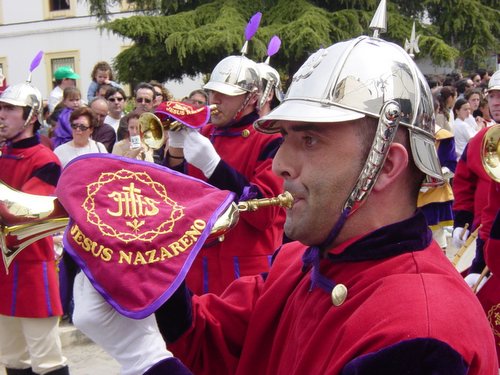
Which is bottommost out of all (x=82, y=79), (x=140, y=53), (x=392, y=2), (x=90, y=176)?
(x=82, y=79)

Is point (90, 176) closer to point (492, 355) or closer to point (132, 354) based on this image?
point (132, 354)

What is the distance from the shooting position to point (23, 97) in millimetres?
4609

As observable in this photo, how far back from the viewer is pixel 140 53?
54.5ft

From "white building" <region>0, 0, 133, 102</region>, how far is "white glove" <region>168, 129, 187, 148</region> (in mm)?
25375

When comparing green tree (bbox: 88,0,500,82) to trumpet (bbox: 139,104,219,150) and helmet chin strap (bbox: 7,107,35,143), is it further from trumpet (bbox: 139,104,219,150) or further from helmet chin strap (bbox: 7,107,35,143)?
trumpet (bbox: 139,104,219,150)

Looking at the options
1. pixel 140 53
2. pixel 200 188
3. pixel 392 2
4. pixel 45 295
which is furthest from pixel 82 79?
pixel 200 188

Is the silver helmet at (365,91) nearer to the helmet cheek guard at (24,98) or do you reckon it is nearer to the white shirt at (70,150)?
the helmet cheek guard at (24,98)

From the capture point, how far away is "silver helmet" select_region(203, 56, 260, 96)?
160 inches

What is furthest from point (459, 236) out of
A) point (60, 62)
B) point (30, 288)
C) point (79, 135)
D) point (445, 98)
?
point (60, 62)

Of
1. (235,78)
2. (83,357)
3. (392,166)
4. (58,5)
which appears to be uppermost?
(392,166)

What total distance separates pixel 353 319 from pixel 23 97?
362 cm

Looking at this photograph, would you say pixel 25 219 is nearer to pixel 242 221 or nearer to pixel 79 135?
pixel 242 221

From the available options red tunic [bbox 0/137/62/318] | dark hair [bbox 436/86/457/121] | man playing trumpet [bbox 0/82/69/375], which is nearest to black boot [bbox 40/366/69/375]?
man playing trumpet [bbox 0/82/69/375]

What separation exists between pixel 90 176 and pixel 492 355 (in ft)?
3.23
